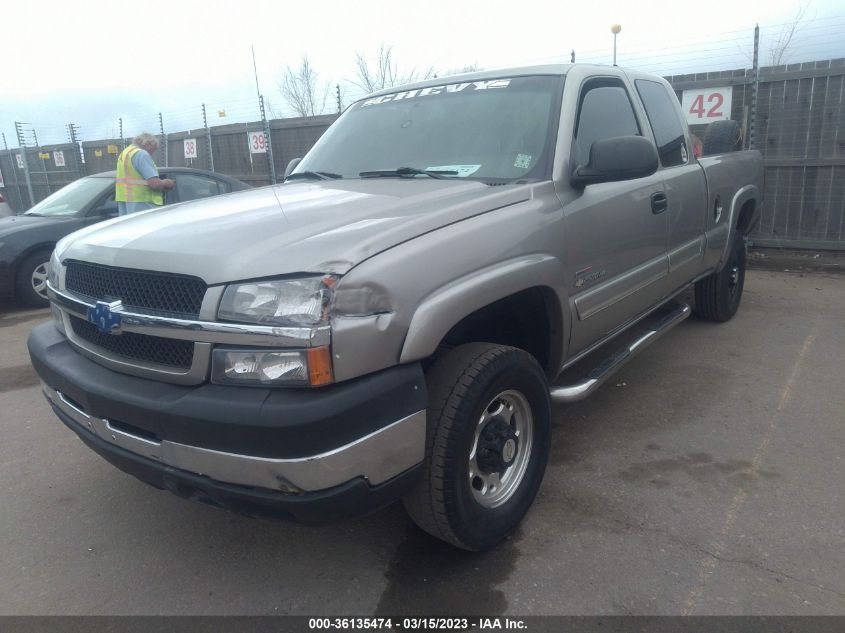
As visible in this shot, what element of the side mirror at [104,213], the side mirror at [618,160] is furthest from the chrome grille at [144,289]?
the side mirror at [104,213]

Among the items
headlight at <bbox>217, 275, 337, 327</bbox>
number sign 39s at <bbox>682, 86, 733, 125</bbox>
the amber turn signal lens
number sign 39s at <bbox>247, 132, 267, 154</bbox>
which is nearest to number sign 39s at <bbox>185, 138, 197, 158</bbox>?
number sign 39s at <bbox>247, 132, 267, 154</bbox>

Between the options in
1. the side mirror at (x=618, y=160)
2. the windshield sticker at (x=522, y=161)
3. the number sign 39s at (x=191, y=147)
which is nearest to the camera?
the side mirror at (x=618, y=160)

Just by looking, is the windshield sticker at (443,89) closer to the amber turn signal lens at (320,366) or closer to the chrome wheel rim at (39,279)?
the amber turn signal lens at (320,366)

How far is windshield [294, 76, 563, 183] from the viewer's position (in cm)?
303

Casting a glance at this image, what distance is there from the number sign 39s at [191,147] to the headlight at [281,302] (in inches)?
497

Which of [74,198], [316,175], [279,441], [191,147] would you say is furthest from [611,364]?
[191,147]

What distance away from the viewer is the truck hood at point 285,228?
79.9 inches

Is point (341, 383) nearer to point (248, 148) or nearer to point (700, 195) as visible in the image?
point (700, 195)

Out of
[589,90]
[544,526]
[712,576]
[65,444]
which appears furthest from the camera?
[65,444]

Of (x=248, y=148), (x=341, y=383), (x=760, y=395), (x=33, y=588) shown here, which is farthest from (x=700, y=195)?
(x=248, y=148)

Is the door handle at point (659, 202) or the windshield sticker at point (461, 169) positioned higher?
the windshield sticker at point (461, 169)

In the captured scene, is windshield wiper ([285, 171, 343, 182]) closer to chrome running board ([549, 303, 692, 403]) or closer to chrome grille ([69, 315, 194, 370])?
chrome grille ([69, 315, 194, 370])

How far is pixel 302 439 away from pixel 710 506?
196 cm

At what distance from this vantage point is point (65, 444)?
3730 mm
